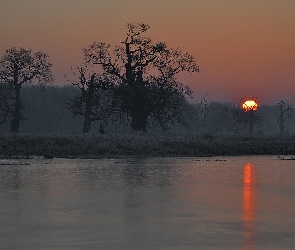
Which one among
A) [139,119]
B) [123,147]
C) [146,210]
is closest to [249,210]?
[146,210]

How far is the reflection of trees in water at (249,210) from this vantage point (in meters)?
15.2

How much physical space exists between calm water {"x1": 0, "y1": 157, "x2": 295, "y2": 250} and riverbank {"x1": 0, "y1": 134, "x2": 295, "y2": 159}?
19774 mm

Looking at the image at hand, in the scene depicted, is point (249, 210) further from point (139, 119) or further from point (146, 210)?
point (139, 119)

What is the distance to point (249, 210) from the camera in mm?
20156

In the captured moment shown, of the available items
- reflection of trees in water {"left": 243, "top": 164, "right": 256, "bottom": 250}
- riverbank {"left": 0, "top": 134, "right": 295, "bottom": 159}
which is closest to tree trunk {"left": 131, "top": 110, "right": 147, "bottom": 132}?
riverbank {"left": 0, "top": 134, "right": 295, "bottom": 159}

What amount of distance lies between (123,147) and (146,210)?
117 feet

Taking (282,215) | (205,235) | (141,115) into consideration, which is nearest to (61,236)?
(205,235)

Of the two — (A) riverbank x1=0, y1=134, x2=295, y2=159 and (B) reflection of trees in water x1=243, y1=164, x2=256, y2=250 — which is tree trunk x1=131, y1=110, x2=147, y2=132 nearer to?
(A) riverbank x1=0, y1=134, x2=295, y2=159

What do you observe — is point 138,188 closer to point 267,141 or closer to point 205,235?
point 205,235

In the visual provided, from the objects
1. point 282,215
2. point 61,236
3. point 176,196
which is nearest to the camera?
point 61,236

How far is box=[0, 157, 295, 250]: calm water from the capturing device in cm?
1499

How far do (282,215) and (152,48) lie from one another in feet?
198

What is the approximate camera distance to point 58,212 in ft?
64.0

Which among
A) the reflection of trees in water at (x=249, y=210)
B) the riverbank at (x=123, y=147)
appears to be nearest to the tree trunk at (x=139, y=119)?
the riverbank at (x=123, y=147)
